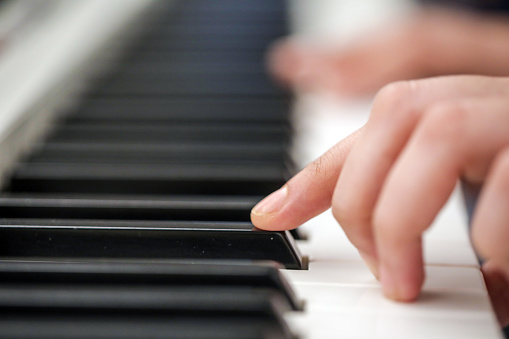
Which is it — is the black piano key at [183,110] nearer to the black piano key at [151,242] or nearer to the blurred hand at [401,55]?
the blurred hand at [401,55]

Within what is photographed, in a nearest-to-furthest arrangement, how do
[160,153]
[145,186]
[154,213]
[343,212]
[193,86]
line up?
[343,212]
[154,213]
[145,186]
[160,153]
[193,86]

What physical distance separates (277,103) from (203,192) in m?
0.40

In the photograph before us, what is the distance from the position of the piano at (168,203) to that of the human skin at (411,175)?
5cm

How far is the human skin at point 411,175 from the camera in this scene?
0.47 meters

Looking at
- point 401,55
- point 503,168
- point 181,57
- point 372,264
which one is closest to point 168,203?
point 372,264

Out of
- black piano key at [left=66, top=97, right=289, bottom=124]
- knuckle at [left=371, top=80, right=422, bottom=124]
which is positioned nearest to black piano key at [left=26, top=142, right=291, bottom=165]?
black piano key at [left=66, top=97, right=289, bottom=124]

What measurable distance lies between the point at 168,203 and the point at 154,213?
0.03 metres

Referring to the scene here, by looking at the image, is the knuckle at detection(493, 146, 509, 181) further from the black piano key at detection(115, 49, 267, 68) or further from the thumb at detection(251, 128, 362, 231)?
the black piano key at detection(115, 49, 267, 68)

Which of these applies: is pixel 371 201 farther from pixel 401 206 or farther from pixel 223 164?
pixel 223 164

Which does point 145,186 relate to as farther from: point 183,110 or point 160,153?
point 183,110

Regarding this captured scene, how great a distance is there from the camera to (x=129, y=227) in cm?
64

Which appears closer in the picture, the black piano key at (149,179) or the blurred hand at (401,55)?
the black piano key at (149,179)

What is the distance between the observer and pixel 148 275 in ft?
1.87

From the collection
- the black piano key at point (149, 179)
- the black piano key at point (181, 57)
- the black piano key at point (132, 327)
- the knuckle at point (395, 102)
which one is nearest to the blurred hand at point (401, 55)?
the black piano key at point (181, 57)
